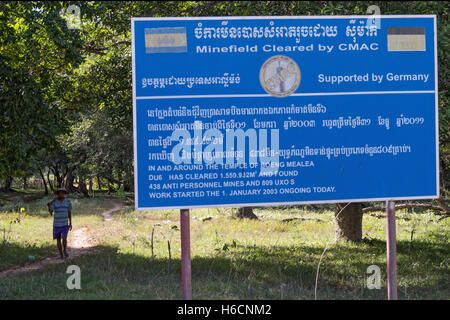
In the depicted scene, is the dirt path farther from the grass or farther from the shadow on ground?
the shadow on ground

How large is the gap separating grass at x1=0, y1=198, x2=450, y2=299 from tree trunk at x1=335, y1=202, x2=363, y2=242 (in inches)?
14.7

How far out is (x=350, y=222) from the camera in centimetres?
1380

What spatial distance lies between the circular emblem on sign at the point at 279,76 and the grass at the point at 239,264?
3.39m

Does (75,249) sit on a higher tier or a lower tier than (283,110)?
lower

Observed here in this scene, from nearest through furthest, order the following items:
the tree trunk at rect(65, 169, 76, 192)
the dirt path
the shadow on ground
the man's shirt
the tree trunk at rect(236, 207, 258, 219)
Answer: the shadow on ground, the dirt path, the man's shirt, the tree trunk at rect(236, 207, 258, 219), the tree trunk at rect(65, 169, 76, 192)

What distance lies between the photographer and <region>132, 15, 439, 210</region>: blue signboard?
5.70m

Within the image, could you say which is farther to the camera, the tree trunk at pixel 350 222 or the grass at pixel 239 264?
the tree trunk at pixel 350 222

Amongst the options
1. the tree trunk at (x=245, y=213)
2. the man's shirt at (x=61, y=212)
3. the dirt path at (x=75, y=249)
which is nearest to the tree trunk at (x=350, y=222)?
the dirt path at (x=75, y=249)

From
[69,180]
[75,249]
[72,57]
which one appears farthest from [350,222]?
[69,180]

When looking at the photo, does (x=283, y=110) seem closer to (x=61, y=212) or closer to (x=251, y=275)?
(x=251, y=275)

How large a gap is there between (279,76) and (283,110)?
412 millimetres

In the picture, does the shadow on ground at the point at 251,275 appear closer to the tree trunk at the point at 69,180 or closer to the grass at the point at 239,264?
A: the grass at the point at 239,264

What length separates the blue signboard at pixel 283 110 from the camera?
5703mm

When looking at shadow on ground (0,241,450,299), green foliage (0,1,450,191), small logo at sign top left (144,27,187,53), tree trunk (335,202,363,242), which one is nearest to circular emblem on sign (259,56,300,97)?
small logo at sign top left (144,27,187,53)
